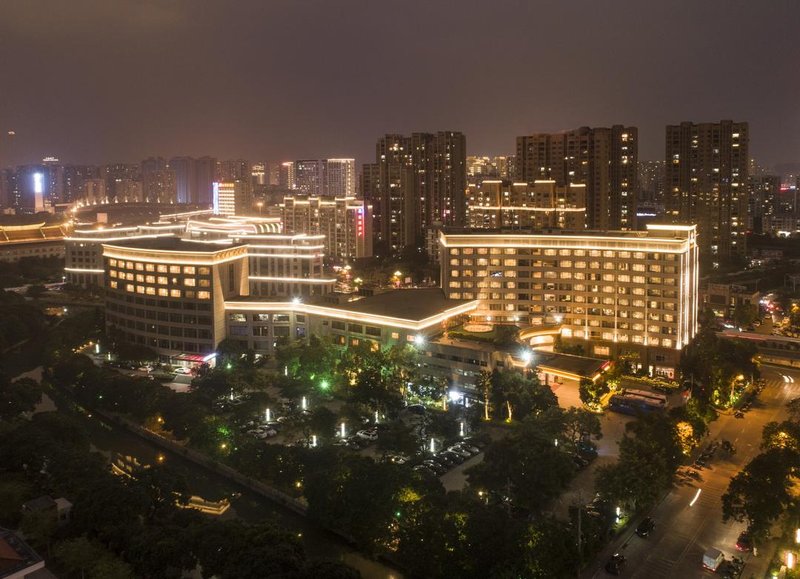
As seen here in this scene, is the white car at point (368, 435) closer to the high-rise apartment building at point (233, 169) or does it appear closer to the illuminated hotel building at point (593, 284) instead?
the illuminated hotel building at point (593, 284)

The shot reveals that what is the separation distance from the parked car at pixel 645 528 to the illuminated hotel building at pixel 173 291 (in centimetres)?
958

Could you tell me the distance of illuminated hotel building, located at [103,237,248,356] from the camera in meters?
14.9

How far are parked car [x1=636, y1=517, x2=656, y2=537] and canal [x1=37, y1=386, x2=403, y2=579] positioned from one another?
2724mm

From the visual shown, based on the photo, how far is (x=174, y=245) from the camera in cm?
1598

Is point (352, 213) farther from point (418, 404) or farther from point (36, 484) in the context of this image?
point (36, 484)

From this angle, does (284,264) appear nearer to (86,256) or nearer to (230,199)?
(86,256)

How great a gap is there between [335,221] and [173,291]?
44.7 feet

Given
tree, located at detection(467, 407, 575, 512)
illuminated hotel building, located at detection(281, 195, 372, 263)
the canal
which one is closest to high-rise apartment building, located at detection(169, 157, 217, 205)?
illuminated hotel building, located at detection(281, 195, 372, 263)

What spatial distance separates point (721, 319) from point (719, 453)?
10.0 meters

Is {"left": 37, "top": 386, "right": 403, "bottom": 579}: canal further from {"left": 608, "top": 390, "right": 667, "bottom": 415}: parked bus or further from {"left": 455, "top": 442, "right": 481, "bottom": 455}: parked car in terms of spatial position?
{"left": 608, "top": 390, "right": 667, "bottom": 415}: parked bus

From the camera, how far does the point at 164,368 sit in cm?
1466

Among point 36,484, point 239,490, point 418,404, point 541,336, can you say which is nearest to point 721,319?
point 541,336

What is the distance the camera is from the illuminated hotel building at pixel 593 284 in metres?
14.2

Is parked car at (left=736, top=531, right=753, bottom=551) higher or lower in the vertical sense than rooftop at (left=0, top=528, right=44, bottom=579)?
lower
